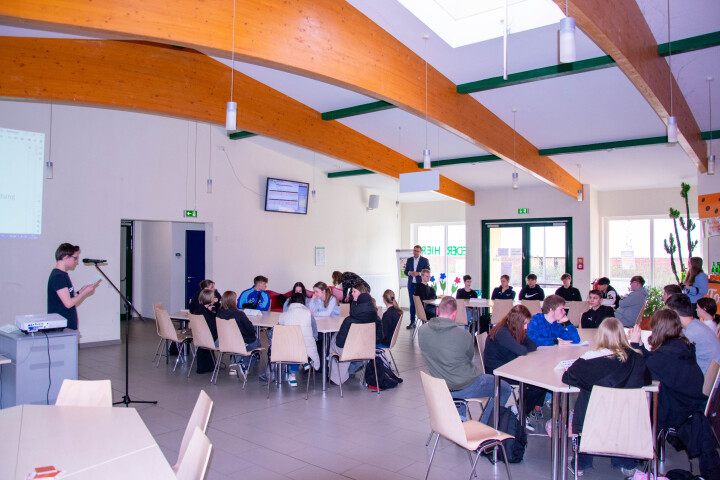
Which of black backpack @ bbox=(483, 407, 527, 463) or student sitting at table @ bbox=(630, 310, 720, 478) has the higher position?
student sitting at table @ bbox=(630, 310, 720, 478)

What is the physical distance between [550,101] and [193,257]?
7.61m

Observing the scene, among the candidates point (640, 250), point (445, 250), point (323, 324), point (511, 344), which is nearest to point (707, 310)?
point (511, 344)

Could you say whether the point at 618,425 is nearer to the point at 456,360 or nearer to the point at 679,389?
the point at 679,389

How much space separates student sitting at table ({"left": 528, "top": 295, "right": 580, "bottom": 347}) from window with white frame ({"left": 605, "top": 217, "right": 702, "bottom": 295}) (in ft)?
24.1

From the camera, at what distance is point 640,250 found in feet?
37.8

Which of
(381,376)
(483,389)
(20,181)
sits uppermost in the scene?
(20,181)

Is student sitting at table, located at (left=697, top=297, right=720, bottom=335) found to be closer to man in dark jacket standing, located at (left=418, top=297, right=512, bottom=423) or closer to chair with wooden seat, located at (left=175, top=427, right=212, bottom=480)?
man in dark jacket standing, located at (left=418, top=297, right=512, bottom=423)

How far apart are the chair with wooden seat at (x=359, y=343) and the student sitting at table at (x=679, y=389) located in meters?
2.71

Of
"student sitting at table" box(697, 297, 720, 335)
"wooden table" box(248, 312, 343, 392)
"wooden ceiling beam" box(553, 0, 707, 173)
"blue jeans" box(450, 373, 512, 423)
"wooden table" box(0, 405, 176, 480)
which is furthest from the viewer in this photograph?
"wooden table" box(248, 312, 343, 392)

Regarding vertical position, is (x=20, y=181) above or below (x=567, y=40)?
below

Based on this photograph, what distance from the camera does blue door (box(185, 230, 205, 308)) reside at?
35.9ft

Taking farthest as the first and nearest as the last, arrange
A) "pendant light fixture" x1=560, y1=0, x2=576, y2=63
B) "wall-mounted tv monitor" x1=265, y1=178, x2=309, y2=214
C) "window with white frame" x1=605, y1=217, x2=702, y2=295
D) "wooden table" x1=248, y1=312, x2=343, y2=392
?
"window with white frame" x1=605, y1=217, x2=702, y2=295 → "wall-mounted tv monitor" x1=265, y1=178, x2=309, y2=214 → "wooden table" x1=248, y1=312, x2=343, y2=392 → "pendant light fixture" x1=560, y1=0, x2=576, y2=63

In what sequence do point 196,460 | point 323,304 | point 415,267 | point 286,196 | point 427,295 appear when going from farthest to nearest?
point 415,267
point 286,196
point 427,295
point 323,304
point 196,460

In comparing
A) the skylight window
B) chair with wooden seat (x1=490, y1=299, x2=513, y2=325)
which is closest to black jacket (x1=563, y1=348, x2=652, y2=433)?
the skylight window
